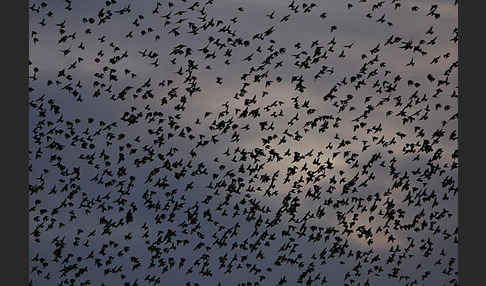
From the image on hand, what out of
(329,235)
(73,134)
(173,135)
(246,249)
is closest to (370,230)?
(329,235)

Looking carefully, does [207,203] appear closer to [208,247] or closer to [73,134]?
[208,247]

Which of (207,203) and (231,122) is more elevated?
(231,122)

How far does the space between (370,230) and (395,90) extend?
3430 millimetres

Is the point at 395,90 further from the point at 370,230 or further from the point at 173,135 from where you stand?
the point at 173,135

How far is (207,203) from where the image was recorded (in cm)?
2742

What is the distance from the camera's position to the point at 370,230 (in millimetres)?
27125

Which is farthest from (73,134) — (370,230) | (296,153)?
(370,230)

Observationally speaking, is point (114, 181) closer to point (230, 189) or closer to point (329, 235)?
point (230, 189)

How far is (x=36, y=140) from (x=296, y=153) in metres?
6.39

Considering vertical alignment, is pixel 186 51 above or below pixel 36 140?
above

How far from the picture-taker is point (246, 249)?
88.1 feet

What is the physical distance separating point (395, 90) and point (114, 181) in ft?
23.4

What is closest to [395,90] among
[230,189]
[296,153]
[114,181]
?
[296,153]

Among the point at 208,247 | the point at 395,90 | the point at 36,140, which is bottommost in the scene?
the point at 208,247
